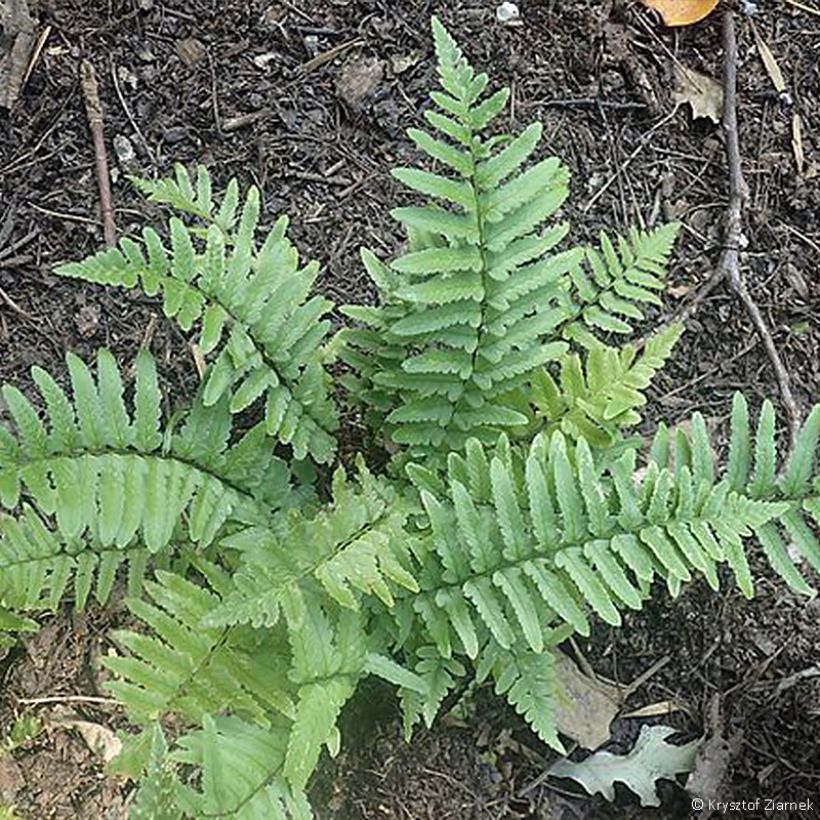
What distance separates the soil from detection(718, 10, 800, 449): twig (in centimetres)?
5

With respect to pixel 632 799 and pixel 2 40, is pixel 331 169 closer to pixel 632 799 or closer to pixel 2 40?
pixel 2 40

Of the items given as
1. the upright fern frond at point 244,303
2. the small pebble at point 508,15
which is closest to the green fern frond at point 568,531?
the upright fern frond at point 244,303

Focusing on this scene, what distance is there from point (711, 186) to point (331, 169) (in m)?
1.24

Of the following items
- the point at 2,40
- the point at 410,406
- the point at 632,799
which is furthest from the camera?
the point at 2,40

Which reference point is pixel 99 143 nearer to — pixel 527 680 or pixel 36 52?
pixel 36 52

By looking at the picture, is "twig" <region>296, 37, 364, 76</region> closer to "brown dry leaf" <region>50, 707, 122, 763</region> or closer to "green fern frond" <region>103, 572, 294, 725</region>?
"green fern frond" <region>103, 572, 294, 725</region>

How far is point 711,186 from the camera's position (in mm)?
3838

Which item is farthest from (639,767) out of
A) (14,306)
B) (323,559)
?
(14,306)

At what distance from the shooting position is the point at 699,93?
3.90m

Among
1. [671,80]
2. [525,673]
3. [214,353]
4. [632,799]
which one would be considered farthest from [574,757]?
[671,80]

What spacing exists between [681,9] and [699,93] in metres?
0.29

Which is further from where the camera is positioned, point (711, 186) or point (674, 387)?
point (711, 186)

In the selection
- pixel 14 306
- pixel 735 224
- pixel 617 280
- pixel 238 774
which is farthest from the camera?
pixel 735 224

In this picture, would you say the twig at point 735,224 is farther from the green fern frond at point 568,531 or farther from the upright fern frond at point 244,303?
the upright fern frond at point 244,303
